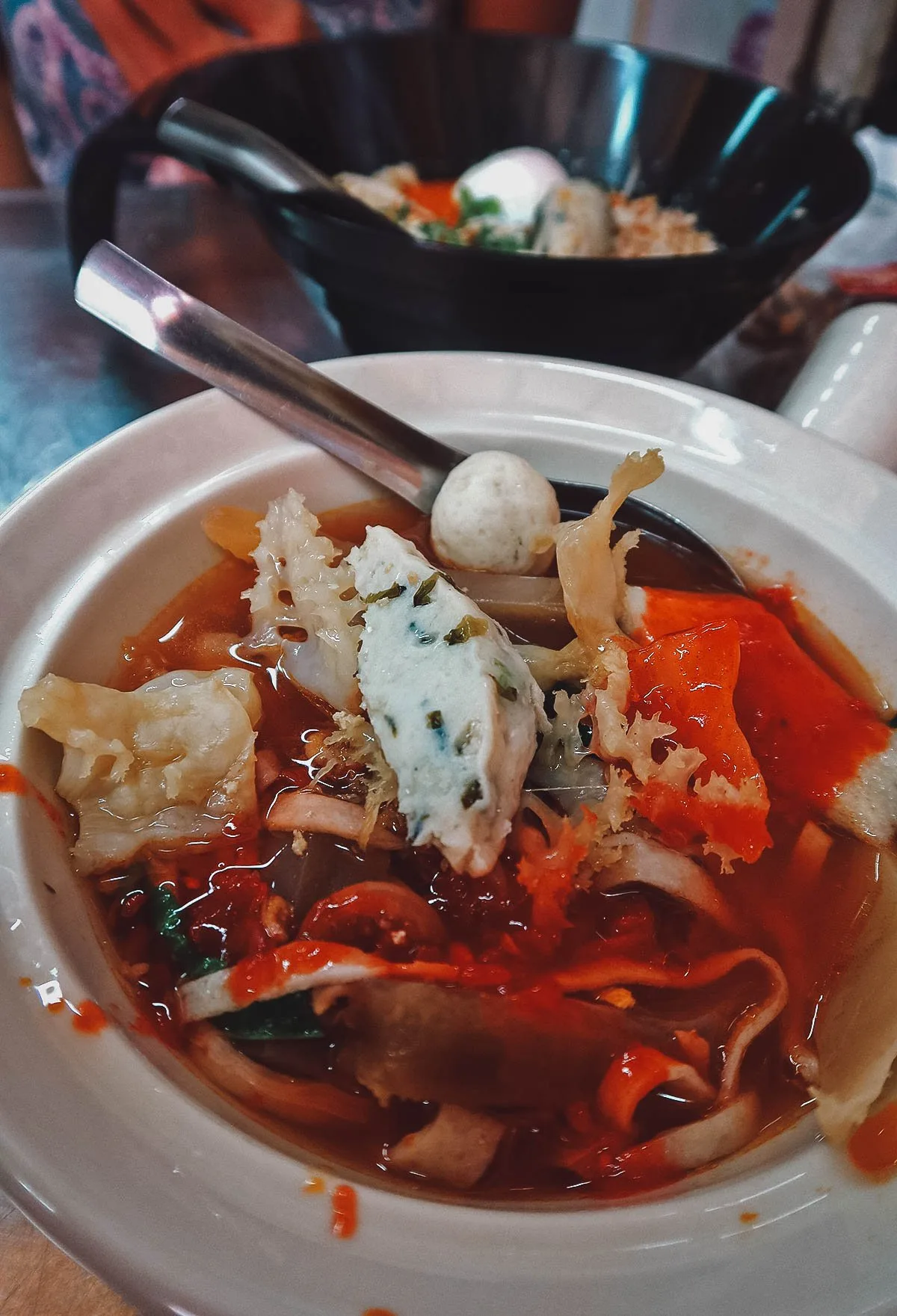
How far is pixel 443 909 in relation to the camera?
0.91 meters

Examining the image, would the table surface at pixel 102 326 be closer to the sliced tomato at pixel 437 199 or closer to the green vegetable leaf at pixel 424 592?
the sliced tomato at pixel 437 199

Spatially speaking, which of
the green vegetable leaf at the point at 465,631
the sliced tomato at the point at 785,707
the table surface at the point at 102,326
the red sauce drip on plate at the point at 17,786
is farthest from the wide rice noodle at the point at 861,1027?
the table surface at the point at 102,326

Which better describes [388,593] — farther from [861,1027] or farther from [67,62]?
[67,62]

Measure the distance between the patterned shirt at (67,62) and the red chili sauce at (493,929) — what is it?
7.76 feet

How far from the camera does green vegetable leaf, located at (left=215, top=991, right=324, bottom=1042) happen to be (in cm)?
79

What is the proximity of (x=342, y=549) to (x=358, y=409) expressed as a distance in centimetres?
21

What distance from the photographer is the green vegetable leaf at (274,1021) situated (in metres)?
0.79

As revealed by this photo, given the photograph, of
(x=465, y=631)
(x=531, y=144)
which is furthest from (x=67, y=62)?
(x=465, y=631)

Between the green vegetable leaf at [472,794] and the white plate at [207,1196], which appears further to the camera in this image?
the green vegetable leaf at [472,794]

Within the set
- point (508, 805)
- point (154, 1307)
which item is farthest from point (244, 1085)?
point (508, 805)

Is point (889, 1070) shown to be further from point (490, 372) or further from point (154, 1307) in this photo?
point (490, 372)

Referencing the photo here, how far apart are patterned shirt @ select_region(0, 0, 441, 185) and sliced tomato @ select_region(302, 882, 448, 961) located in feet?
8.74

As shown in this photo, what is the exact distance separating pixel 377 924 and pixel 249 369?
0.79 meters

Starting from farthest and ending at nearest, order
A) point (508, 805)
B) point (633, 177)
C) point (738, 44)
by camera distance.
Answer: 1. point (738, 44)
2. point (633, 177)
3. point (508, 805)
